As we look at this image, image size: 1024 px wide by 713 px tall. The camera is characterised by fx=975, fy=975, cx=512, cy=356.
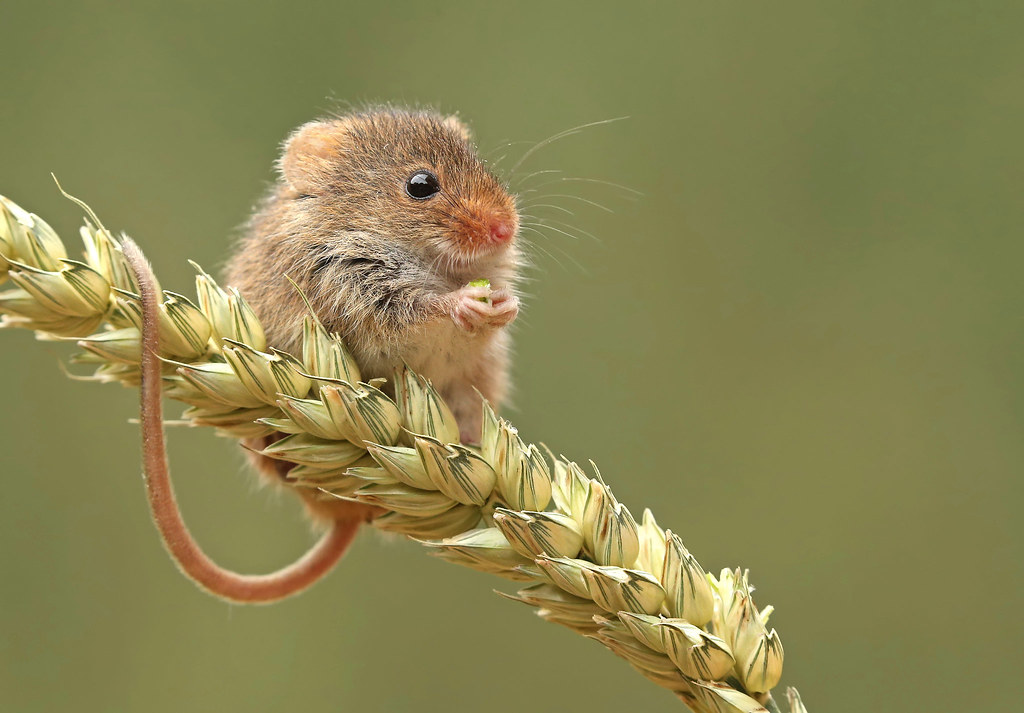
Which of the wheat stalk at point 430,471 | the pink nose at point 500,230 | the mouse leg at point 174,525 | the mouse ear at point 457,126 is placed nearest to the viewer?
the wheat stalk at point 430,471

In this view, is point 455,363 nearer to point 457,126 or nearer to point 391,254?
point 391,254

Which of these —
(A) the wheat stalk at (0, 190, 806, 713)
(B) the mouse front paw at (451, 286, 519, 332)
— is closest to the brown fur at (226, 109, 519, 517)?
(B) the mouse front paw at (451, 286, 519, 332)

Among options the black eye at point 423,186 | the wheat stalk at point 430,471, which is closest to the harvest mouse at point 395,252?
the black eye at point 423,186

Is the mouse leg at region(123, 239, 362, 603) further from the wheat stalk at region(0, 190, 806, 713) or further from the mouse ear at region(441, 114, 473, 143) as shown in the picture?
the mouse ear at region(441, 114, 473, 143)

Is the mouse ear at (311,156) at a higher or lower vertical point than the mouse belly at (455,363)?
higher

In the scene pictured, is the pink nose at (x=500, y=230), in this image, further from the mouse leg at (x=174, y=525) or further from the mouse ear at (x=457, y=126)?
the mouse leg at (x=174, y=525)

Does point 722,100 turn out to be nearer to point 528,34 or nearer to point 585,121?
point 585,121

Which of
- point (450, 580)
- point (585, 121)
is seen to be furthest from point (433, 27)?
point (450, 580)
